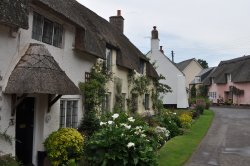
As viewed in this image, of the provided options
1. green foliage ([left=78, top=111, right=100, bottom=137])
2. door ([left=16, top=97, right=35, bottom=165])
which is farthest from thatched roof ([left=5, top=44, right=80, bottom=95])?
green foliage ([left=78, top=111, right=100, bottom=137])

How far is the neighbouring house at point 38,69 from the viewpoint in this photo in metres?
10.2

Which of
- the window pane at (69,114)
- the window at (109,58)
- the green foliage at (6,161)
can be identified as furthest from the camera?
the window at (109,58)

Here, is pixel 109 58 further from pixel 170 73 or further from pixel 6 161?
pixel 170 73

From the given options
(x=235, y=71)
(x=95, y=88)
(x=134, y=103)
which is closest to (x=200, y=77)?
(x=235, y=71)

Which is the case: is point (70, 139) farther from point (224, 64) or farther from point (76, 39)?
point (224, 64)

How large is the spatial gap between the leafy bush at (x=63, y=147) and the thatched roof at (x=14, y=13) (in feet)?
12.2

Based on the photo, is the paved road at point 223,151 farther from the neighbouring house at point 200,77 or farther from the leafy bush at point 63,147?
the neighbouring house at point 200,77

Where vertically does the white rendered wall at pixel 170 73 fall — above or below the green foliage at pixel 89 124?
above

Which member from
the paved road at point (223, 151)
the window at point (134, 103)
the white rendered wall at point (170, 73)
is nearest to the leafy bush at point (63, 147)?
the paved road at point (223, 151)

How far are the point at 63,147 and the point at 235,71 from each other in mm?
54375

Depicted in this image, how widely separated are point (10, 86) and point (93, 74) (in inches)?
266

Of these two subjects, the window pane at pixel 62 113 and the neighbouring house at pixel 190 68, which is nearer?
the window pane at pixel 62 113

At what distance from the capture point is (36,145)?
12031 mm

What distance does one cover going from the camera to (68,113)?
14805 millimetres
